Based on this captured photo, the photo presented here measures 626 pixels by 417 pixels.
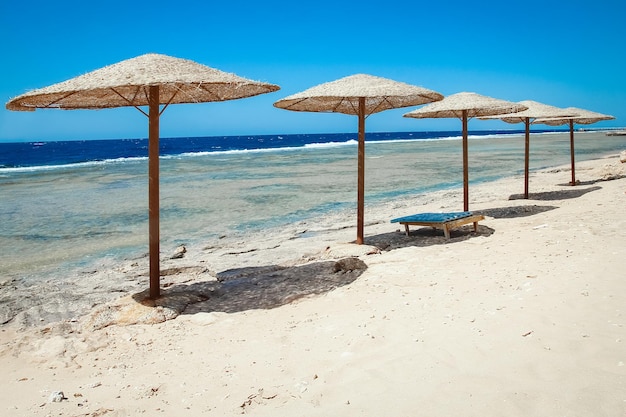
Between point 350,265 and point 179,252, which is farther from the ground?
point 350,265

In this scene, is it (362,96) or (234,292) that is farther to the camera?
(362,96)

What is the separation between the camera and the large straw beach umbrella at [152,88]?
14.6 feet

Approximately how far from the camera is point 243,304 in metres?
5.13

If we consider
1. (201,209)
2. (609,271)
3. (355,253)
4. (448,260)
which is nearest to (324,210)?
(201,209)

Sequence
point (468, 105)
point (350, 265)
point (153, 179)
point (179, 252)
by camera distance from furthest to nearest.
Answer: point (468, 105) < point (179, 252) < point (350, 265) < point (153, 179)

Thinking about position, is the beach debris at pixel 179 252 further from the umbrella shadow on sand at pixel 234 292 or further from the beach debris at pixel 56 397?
the beach debris at pixel 56 397

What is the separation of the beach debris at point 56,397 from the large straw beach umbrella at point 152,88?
1975mm

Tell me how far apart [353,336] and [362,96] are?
369 centimetres

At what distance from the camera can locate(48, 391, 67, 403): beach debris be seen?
3.19 metres

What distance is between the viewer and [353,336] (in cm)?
376

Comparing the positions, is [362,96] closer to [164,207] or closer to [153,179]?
→ [153,179]

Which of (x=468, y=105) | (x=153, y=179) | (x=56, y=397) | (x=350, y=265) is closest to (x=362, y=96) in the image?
(x=350, y=265)

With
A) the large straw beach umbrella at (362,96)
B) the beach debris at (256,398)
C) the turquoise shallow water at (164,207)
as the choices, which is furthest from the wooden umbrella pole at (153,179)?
the turquoise shallow water at (164,207)

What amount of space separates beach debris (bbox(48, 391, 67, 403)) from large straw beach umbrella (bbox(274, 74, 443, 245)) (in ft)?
15.2
